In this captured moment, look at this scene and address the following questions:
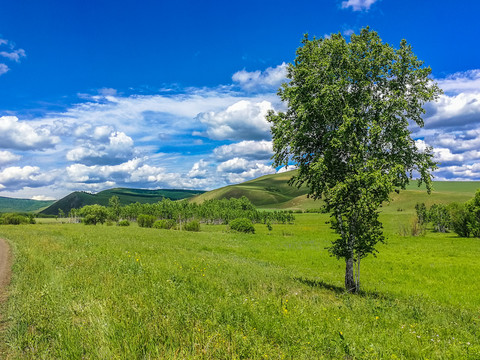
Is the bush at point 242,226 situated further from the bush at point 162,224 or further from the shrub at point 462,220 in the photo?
the shrub at point 462,220

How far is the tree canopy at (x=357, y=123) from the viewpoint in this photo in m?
15.3

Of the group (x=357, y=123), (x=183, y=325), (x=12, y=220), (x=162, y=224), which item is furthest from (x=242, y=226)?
(x=12, y=220)

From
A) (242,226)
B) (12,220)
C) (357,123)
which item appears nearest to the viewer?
(357,123)

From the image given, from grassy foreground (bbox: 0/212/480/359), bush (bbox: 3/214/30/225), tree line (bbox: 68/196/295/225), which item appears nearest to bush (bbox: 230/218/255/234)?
tree line (bbox: 68/196/295/225)

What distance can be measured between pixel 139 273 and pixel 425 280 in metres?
26.0

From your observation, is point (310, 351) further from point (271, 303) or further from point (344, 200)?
point (344, 200)

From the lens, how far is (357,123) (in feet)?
51.4

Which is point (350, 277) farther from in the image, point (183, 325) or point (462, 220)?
point (462, 220)

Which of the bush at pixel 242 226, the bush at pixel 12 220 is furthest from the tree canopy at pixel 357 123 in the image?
the bush at pixel 12 220

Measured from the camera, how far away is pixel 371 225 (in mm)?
16312

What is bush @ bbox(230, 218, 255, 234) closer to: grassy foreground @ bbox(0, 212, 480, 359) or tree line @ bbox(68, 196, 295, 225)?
tree line @ bbox(68, 196, 295, 225)

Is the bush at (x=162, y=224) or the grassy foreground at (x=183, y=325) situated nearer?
the grassy foreground at (x=183, y=325)

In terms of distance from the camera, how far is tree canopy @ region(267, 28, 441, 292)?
15328 mm

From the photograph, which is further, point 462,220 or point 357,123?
point 462,220
